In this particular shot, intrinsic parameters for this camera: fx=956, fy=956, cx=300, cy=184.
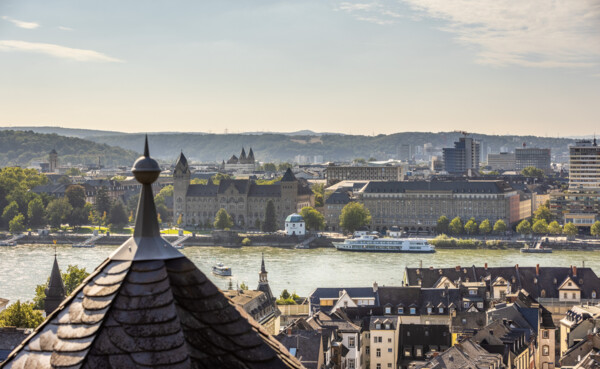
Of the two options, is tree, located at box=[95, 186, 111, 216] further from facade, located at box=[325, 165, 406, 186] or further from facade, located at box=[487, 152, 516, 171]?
facade, located at box=[487, 152, 516, 171]

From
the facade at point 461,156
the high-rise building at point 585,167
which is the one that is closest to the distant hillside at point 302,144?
the facade at point 461,156

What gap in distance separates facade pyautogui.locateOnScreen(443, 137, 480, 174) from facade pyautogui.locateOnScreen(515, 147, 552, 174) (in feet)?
39.8

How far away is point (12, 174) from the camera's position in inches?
2159

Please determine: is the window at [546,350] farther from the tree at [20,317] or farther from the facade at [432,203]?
the facade at [432,203]

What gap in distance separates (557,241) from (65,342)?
3813cm

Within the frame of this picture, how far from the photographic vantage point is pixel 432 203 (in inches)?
1811

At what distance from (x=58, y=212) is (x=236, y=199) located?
8.59 meters

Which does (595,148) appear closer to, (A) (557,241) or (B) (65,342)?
(A) (557,241)

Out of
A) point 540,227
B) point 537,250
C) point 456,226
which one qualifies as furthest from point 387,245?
point 540,227

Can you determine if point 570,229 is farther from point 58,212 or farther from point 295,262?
point 58,212

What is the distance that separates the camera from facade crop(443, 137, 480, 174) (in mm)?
86750

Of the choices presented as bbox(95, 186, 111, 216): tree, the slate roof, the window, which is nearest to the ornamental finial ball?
the window

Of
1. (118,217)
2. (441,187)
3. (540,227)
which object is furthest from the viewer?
(441,187)

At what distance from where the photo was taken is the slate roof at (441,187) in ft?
150
